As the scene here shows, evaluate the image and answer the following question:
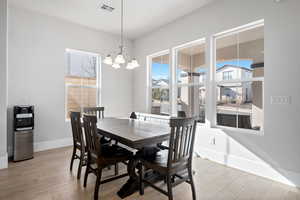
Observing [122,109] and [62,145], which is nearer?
[62,145]

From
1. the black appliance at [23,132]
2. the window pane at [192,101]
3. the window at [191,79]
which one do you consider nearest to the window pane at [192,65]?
the window at [191,79]

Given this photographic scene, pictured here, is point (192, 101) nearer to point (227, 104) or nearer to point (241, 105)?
point (227, 104)

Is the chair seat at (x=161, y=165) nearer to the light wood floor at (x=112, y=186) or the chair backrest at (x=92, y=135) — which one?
the light wood floor at (x=112, y=186)

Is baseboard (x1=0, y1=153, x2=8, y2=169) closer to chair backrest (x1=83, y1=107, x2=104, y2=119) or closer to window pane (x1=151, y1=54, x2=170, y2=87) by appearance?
chair backrest (x1=83, y1=107, x2=104, y2=119)

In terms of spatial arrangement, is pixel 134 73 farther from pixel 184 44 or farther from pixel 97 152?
pixel 97 152

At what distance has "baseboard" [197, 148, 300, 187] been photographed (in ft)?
7.38

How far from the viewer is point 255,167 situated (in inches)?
101

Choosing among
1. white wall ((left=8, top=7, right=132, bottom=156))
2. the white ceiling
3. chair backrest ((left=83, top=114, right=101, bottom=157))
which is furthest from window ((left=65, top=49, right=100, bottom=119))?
chair backrest ((left=83, top=114, right=101, bottom=157))

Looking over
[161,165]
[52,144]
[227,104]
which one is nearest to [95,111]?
[52,144]

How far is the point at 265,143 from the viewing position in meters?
2.48

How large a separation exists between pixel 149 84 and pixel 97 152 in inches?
117

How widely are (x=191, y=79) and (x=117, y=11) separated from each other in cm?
211

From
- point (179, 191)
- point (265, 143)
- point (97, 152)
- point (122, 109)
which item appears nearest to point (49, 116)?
point (122, 109)

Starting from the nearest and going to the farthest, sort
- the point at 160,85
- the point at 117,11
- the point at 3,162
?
the point at 3,162
the point at 117,11
the point at 160,85
